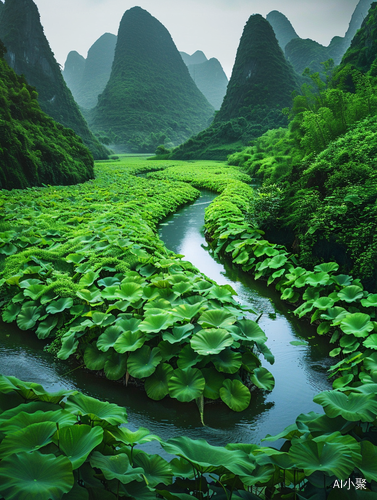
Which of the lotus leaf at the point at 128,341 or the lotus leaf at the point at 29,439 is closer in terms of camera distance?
the lotus leaf at the point at 29,439

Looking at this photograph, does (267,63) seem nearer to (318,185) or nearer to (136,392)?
(318,185)

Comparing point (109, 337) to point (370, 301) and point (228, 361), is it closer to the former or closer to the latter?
point (228, 361)

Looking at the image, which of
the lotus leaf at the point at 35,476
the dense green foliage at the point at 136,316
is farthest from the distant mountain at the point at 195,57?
the lotus leaf at the point at 35,476

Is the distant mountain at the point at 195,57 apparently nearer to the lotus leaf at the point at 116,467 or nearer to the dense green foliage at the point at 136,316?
the dense green foliage at the point at 136,316

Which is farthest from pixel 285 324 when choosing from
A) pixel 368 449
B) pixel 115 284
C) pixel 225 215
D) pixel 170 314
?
pixel 225 215

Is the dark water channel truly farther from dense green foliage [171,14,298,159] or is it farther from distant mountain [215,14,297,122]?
distant mountain [215,14,297,122]

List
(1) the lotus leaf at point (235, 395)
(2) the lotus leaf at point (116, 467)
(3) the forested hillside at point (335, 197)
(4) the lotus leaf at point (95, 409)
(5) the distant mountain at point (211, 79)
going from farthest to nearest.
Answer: (5) the distant mountain at point (211, 79) < (3) the forested hillside at point (335, 197) < (1) the lotus leaf at point (235, 395) < (4) the lotus leaf at point (95, 409) < (2) the lotus leaf at point (116, 467)
